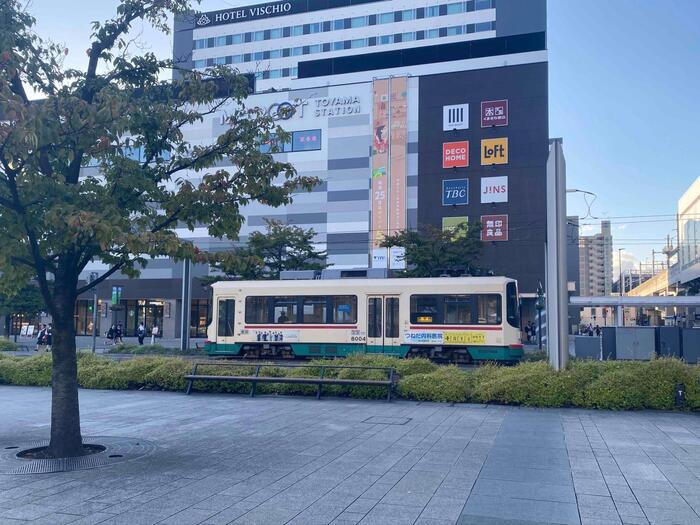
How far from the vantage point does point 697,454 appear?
8.90 meters

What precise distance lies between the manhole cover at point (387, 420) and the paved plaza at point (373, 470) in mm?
36

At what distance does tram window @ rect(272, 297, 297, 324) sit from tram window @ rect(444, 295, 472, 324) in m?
5.95

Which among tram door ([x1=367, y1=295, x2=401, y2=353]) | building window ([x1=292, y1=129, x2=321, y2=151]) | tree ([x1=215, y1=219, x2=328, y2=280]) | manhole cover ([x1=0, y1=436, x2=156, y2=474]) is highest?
building window ([x1=292, y1=129, x2=321, y2=151])

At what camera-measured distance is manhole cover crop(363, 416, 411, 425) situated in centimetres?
1148

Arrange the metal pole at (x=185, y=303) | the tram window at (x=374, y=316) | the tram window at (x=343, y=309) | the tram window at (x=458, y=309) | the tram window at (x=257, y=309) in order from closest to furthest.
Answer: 1. the tram window at (x=458, y=309)
2. the tram window at (x=374, y=316)
3. the tram window at (x=343, y=309)
4. the tram window at (x=257, y=309)
5. the metal pole at (x=185, y=303)

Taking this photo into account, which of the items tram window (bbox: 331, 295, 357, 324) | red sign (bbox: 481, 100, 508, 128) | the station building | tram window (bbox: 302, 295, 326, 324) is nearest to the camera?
tram window (bbox: 331, 295, 357, 324)

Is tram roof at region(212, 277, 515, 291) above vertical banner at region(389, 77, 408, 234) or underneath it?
underneath

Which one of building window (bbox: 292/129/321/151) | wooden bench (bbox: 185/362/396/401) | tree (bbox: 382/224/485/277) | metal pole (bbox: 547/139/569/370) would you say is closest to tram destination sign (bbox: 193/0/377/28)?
building window (bbox: 292/129/321/151)

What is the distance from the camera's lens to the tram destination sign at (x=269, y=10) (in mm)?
67875

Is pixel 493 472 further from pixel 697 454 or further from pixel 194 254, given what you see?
pixel 194 254

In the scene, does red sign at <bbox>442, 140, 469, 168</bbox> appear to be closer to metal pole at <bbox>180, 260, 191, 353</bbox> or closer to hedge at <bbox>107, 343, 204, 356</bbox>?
metal pole at <bbox>180, 260, 191, 353</bbox>

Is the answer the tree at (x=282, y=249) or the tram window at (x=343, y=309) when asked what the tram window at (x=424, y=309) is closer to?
the tram window at (x=343, y=309)

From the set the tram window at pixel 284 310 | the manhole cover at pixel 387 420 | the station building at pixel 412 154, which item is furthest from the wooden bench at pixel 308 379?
the station building at pixel 412 154

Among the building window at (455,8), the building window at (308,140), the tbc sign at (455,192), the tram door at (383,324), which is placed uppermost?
the building window at (455,8)
